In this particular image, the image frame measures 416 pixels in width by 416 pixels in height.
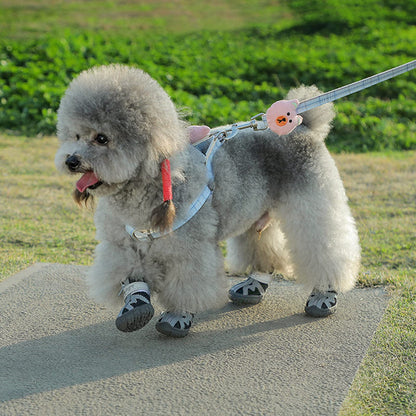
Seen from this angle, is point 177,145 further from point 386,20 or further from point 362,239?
point 386,20

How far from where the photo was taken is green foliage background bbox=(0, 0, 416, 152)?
911cm

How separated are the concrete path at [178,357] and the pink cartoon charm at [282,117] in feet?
3.71

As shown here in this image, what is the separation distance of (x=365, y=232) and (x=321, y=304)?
1905mm

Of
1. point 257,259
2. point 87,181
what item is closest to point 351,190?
point 257,259

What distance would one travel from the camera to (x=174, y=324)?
3543 millimetres

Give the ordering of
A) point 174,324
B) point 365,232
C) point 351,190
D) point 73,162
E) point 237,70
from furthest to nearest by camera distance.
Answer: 1. point 237,70
2. point 351,190
3. point 365,232
4. point 174,324
5. point 73,162

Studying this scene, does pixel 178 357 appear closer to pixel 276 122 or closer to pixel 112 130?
pixel 112 130

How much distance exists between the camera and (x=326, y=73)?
11617 millimetres

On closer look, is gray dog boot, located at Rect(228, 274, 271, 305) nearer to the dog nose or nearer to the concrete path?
the concrete path

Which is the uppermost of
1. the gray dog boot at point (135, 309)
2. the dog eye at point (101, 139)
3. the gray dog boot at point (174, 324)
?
the dog eye at point (101, 139)

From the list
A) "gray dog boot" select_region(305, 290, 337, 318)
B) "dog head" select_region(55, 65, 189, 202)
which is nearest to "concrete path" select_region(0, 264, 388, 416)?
"gray dog boot" select_region(305, 290, 337, 318)

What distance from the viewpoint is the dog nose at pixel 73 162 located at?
308 cm

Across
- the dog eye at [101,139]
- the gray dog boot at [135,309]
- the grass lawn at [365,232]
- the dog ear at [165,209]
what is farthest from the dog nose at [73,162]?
the grass lawn at [365,232]

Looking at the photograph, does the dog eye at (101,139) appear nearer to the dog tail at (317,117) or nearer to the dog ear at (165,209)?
the dog ear at (165,209)
